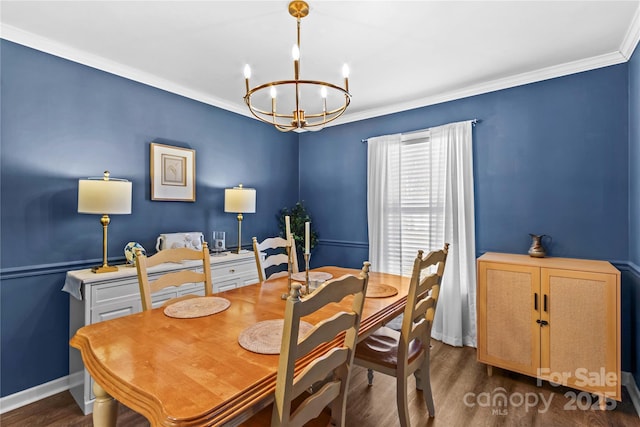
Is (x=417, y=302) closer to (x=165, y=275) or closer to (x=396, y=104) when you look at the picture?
(x=165, y=275)

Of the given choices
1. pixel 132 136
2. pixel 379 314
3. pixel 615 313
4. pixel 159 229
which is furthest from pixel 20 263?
pixel 615 313

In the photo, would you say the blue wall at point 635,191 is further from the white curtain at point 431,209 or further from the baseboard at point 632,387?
the white curtain at point 431,209

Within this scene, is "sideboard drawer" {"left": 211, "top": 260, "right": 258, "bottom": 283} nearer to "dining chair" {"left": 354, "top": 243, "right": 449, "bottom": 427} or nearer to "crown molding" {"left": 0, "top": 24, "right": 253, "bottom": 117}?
"dining chair" {"left": 354, "top": 243, "right": 449, "bottom": 427}

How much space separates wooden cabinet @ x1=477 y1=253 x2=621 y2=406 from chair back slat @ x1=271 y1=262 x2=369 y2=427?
184 cm

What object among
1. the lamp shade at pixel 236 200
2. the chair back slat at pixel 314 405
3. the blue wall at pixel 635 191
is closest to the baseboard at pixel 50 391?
the blue wall at pixel 635 191

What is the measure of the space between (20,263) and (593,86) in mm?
4627

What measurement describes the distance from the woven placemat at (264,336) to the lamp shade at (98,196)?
1.56 m

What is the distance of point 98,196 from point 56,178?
480mm

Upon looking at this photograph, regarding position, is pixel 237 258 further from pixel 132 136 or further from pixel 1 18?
pixel 1 18

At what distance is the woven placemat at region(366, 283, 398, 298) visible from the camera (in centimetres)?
197

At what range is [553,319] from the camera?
2320mm

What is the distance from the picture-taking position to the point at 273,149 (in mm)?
4227

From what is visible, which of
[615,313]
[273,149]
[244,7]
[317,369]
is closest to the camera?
[317,369]

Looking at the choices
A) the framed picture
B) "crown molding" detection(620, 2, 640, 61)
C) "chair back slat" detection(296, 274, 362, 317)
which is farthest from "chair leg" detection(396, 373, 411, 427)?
"crown molding" detection(620, 2, 640, 61)
